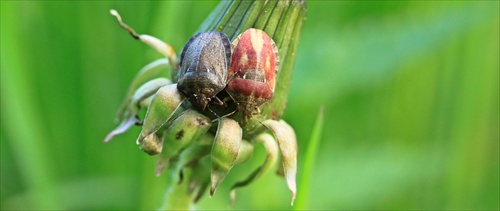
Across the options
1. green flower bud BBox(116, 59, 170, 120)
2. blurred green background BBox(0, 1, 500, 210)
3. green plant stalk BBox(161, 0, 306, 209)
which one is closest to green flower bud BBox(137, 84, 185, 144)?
green plant stalk BBox(161, 0, 306, 209)

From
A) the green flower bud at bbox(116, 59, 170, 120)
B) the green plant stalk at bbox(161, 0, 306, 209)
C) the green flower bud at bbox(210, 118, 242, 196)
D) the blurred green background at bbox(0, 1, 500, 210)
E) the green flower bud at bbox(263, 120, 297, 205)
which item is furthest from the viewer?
the blurred green background at bbox(0, 1, 500, 210)

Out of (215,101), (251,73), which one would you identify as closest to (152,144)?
(215,101)

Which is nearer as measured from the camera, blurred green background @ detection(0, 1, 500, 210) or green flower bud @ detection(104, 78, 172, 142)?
green flower bud @ detection(104, 78, 172, 142)

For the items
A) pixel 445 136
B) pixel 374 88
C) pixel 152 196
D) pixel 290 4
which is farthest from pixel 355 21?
pixel 290 4

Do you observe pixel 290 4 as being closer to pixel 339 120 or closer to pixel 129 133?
pixel 129 133

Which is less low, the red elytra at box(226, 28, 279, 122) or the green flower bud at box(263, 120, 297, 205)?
the red elytra at box(226, 28, 279, 122)

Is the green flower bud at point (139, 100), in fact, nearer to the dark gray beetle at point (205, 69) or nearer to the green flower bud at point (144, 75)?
the green flower bud at point (144, 75)

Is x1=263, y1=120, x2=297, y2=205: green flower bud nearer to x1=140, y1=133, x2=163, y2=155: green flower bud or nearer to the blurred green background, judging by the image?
x1=140, y1=133, x2=163, y2=155: green flower bud
